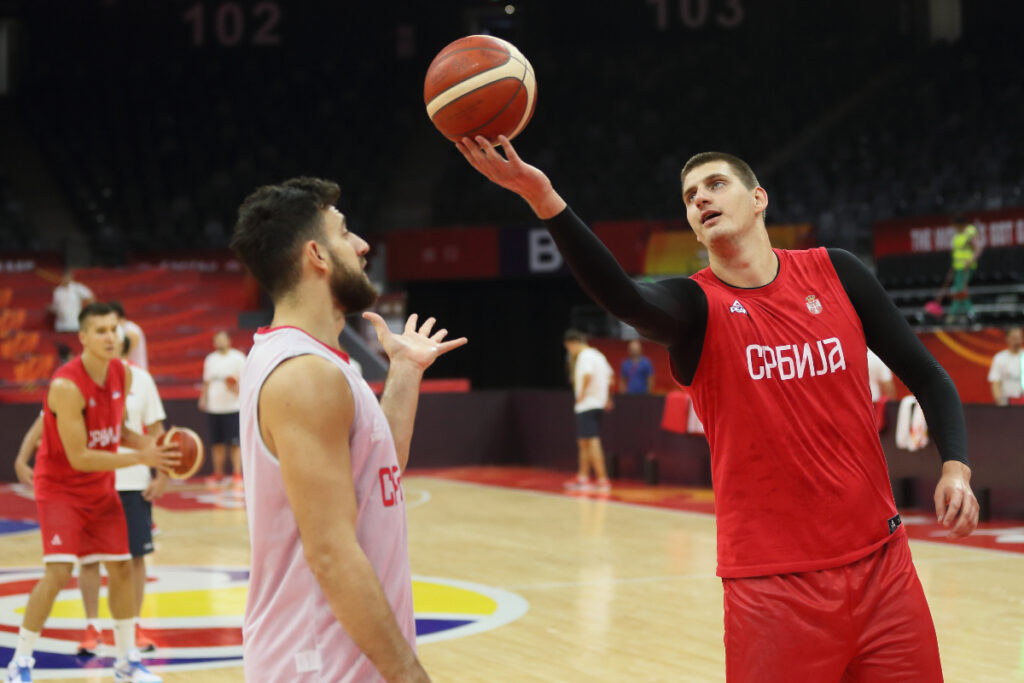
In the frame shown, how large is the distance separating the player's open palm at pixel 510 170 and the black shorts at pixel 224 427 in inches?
518

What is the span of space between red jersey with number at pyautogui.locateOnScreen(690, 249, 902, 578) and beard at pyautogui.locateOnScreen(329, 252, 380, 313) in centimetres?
106

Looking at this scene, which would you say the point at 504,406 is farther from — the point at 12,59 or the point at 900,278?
the point at 12,59

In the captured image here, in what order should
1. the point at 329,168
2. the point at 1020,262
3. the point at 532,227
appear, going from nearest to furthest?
the point at 1020,262 → the point at 532,227 → the point at 329,168

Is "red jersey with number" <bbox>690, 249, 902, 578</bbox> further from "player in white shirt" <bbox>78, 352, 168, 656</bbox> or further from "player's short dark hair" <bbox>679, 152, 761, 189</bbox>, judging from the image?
"player in white shirt" <bbox>78, 352, 168, 656</bbox>

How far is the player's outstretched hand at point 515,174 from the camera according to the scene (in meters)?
2.95

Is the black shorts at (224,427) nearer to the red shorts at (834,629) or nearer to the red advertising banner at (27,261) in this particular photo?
the red advertising banner at (27,261)

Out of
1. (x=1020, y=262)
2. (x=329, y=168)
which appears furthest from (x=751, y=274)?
(x=329, y=168)

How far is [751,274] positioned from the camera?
350 centimetres

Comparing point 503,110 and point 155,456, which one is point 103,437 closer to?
point 155,456

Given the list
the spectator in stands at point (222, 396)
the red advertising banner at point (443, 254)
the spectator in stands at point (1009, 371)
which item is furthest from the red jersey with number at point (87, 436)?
the red advertising banner at point (443, 254)

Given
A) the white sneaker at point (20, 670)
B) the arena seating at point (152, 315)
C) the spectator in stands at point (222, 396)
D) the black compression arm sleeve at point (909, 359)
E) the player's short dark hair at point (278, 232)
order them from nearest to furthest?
1. the player's short dark hair at point (278, 232)
2. the black compression arm sleeve at point (909, 359)
3. the white sneaker at point (20, 670)
4. the spectator in stands at point (222, 396)
5. the arena seating at point (152, 315)

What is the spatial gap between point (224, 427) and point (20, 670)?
9.72 meters

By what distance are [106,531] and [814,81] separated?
2303 centimetres

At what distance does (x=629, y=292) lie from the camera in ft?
10.2
